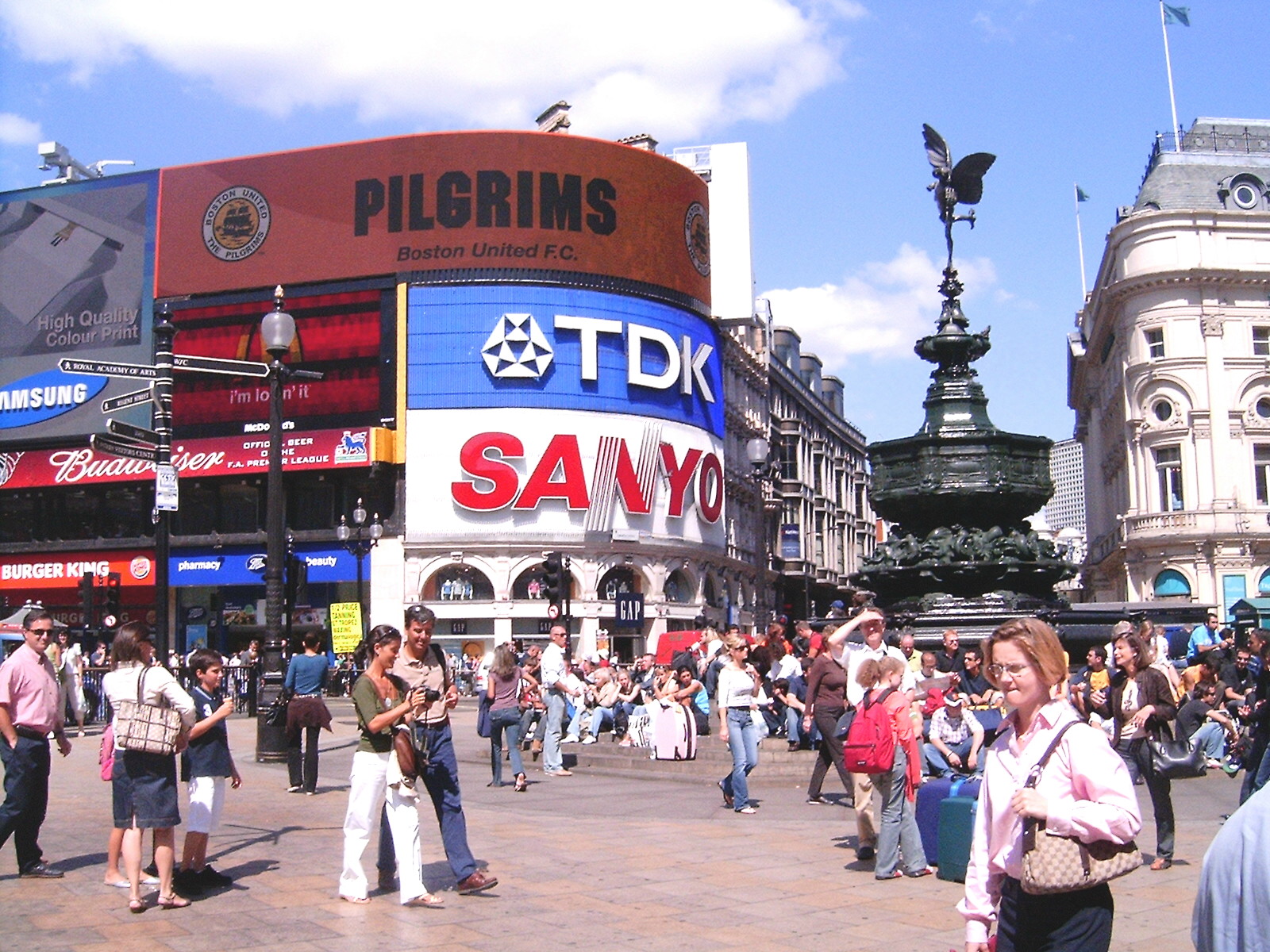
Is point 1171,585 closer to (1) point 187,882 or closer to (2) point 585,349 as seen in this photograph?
(2) point 585,349

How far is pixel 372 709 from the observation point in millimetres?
8672

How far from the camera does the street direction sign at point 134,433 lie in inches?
615

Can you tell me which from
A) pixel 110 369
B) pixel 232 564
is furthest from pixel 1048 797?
pixel 232 564

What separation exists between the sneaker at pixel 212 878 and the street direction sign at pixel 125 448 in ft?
22.8

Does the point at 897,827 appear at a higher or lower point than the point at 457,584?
lower

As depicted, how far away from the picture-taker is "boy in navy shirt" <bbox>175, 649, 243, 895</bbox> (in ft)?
29.7

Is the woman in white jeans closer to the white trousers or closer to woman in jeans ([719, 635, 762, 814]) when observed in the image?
the white trousers

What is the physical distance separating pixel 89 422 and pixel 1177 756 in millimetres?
55629

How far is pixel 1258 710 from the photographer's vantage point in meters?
10.0

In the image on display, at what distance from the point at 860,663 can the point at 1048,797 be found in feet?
19.0

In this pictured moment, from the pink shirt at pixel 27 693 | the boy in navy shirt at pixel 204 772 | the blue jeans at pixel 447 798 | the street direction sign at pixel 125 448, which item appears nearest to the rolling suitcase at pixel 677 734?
the street direction sign at pixel 125 448

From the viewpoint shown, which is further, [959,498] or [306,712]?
[306,712]

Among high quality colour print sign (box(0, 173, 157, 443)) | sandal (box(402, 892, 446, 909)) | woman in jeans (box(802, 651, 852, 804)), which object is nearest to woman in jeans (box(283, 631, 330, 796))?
woman in jeans (box(802, 651, 852, 804))

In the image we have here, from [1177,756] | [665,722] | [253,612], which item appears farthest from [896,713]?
[253,612]
